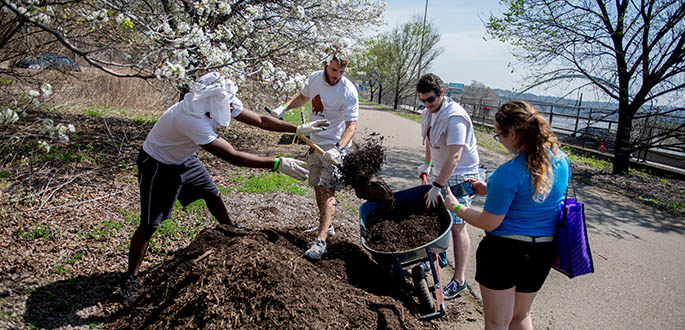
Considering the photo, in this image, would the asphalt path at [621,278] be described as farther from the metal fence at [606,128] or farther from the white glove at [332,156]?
the metal fence at [606,128]

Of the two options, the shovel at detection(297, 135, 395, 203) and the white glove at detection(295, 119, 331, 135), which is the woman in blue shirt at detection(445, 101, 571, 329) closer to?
the shovel at detection(297, 135, 395, 203)

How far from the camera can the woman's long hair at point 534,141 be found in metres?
2.38

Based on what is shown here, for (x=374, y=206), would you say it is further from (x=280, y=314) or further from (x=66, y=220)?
(x=66, y=220)

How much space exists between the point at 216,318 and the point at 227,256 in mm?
553

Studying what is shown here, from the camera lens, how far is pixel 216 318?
272 centimetres

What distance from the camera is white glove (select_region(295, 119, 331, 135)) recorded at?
4.03 meters

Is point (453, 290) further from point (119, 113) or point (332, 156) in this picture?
point (119, 113)

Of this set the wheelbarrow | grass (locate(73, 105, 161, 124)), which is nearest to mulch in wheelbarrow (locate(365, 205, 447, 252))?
the wheelbarrow

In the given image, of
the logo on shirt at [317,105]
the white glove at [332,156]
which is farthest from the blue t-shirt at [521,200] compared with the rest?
the logo on shirt at [317,105]

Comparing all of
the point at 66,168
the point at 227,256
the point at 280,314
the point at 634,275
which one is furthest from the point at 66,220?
the point at 634,275

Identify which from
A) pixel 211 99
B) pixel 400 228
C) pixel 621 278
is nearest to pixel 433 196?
pixel 400 228

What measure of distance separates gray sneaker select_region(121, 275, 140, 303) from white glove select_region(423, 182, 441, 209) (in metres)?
2.48

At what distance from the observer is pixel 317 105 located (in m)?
4.43

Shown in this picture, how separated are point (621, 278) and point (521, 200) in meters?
3.34
